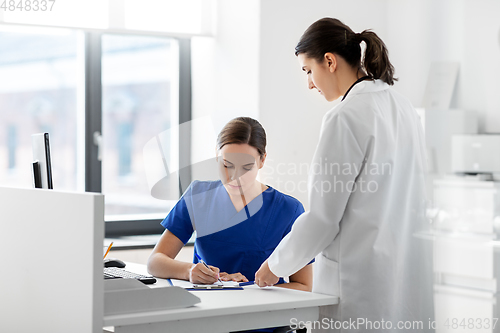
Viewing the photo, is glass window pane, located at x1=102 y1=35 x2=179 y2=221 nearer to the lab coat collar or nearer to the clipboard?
the clipboard

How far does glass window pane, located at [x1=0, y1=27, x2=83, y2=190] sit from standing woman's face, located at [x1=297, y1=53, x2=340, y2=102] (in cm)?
188

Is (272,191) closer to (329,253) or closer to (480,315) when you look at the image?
(329,253)

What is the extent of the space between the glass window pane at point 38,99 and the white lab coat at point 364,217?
193 cm

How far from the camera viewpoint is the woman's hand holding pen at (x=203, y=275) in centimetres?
158

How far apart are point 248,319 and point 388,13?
231 cm

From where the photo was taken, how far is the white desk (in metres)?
1.23

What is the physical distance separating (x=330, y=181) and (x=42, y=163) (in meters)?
0.82

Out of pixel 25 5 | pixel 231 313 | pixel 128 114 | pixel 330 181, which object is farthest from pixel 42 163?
pixel 128 114

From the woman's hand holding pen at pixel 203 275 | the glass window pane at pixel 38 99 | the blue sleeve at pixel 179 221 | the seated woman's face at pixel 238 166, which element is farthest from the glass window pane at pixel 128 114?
the woman's hand holding pen at pixel 203 275

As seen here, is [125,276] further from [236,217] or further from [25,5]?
[25,5]

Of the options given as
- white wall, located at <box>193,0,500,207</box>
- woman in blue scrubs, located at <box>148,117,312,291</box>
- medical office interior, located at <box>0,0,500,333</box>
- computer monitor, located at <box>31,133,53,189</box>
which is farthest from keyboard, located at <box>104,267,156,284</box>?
white wall, located at <box>193,0,500,207</box>

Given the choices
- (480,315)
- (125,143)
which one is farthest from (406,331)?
(125,143)

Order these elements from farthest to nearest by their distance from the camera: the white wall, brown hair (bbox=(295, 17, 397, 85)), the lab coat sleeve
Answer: the white wall
brown hair (bbox=(295, 17, 397, 85))
the lab coat sleeve

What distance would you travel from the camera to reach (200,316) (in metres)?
1.27
